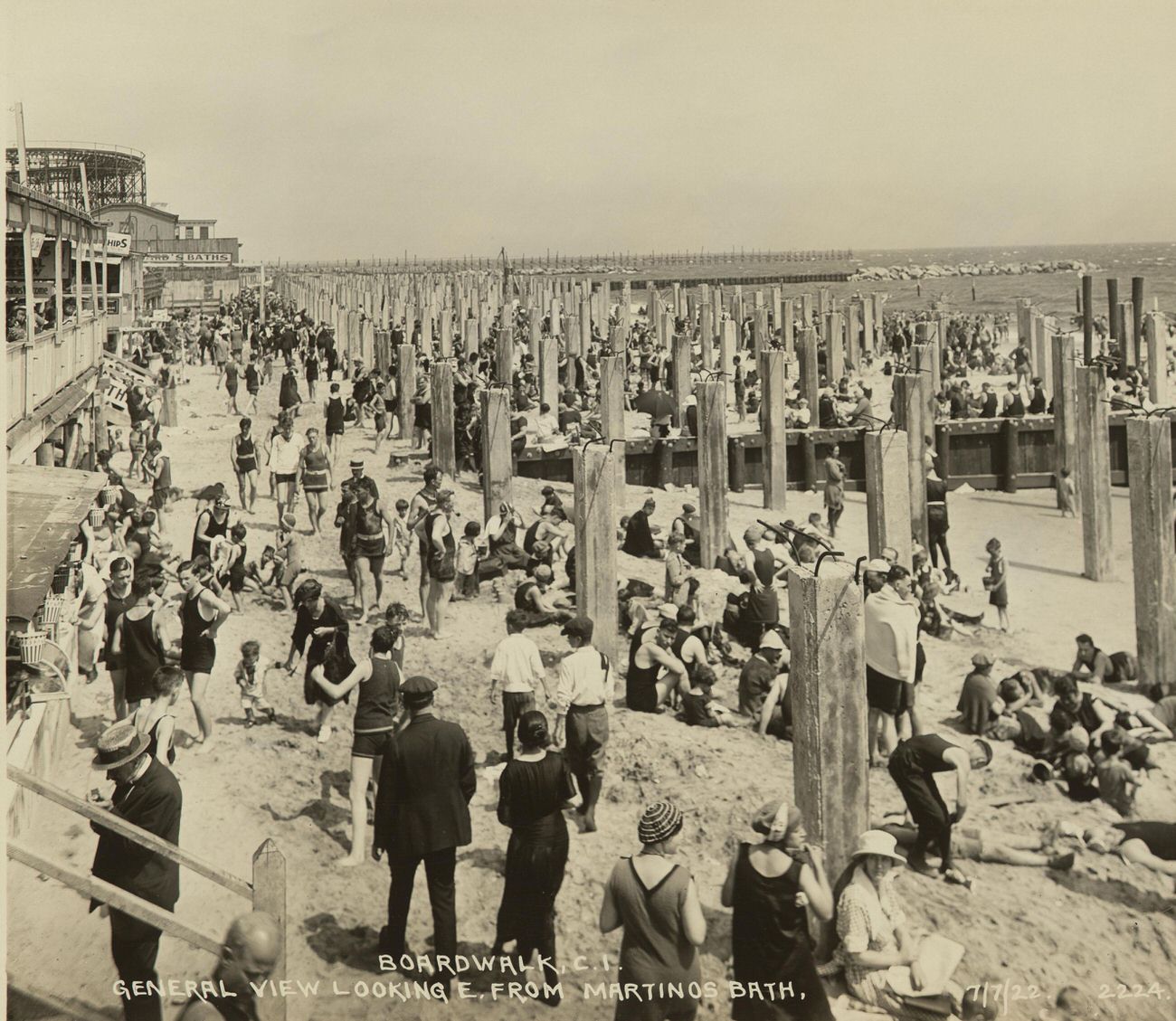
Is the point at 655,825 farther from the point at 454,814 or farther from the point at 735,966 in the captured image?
the point at 454,814

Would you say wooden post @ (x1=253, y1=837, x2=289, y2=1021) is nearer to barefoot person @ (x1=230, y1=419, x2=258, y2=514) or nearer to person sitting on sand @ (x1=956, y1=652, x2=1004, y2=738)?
person sitting on sand @ (x1=956, y1=652, x2=1004, y2=738)

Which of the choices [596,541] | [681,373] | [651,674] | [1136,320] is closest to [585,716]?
[651,674]

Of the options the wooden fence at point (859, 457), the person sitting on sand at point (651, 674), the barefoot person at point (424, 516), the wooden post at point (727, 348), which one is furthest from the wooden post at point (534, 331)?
the person sitting on sand at point (651, 674)

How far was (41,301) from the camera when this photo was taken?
820 inches

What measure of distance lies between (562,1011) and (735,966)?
1068 millimetres

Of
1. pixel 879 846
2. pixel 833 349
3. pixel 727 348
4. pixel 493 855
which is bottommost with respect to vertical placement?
pixel 493 855

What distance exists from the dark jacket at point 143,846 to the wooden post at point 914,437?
9669 mm

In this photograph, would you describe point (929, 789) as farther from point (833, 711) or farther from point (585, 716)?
Answer: point (585, 716)

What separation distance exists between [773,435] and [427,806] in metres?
12.3

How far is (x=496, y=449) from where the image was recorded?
14.5 meters

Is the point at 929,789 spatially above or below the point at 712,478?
below

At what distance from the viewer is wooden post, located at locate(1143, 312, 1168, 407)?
23297 mm

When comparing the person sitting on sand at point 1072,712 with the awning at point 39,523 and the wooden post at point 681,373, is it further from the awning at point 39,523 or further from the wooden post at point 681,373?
the wooden post at point 681,373

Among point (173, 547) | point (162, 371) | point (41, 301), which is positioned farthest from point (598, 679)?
point (162, 371)
